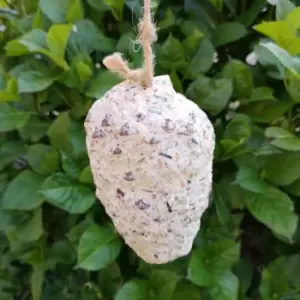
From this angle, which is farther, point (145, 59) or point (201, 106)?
point (201, 106)

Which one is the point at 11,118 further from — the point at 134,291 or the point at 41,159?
the point at 134,291

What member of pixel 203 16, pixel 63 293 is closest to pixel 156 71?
pixel 203 16

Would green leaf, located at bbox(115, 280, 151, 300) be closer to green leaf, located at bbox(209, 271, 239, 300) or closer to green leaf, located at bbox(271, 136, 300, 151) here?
green leaf, located at bbox(209, 271, 239, 300)

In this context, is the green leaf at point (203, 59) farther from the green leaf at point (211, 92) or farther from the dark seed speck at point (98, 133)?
the dark seed speck at point (98, 133)

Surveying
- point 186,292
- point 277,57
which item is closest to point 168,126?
A: point 277,57

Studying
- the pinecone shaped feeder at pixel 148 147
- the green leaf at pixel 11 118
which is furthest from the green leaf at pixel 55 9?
the pinecone shaped feeder at pixel 148 147

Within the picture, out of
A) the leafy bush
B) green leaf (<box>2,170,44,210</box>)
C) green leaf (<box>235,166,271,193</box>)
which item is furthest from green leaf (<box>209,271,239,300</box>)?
green leaf (<box>2,170,44,210</box>)

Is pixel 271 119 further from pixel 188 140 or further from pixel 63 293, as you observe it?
pixel 63 293
